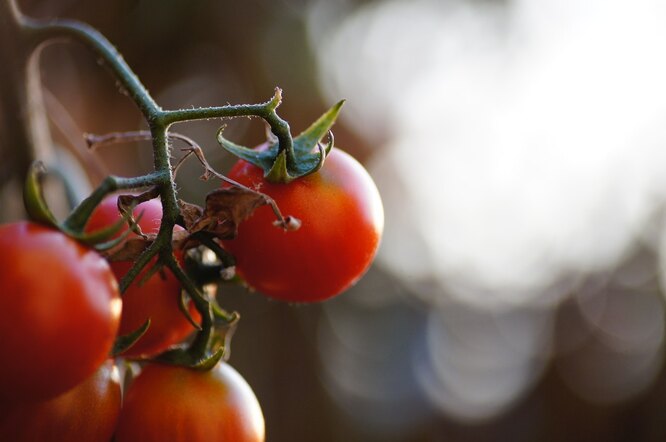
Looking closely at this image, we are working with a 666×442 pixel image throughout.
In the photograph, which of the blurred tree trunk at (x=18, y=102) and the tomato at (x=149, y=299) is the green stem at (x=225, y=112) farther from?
the blurred tree trunk at (x=18, y=102)

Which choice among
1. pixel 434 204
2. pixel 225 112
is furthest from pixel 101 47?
pixel 434 204

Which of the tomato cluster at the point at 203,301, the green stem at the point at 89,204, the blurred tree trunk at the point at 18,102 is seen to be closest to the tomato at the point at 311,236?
the tomato cluster at the point at 203,301

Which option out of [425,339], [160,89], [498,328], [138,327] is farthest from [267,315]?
[498,328]

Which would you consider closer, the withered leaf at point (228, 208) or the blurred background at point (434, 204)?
the withered leaf at point (228, 208)

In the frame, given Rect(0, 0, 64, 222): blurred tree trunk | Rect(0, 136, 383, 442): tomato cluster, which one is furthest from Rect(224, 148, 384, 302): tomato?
Rect(0, 0, 64, 222): blurred tree trunk

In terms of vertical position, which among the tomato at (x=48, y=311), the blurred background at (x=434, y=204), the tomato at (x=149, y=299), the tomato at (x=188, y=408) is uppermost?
the tomato at (x=48, y=311)
